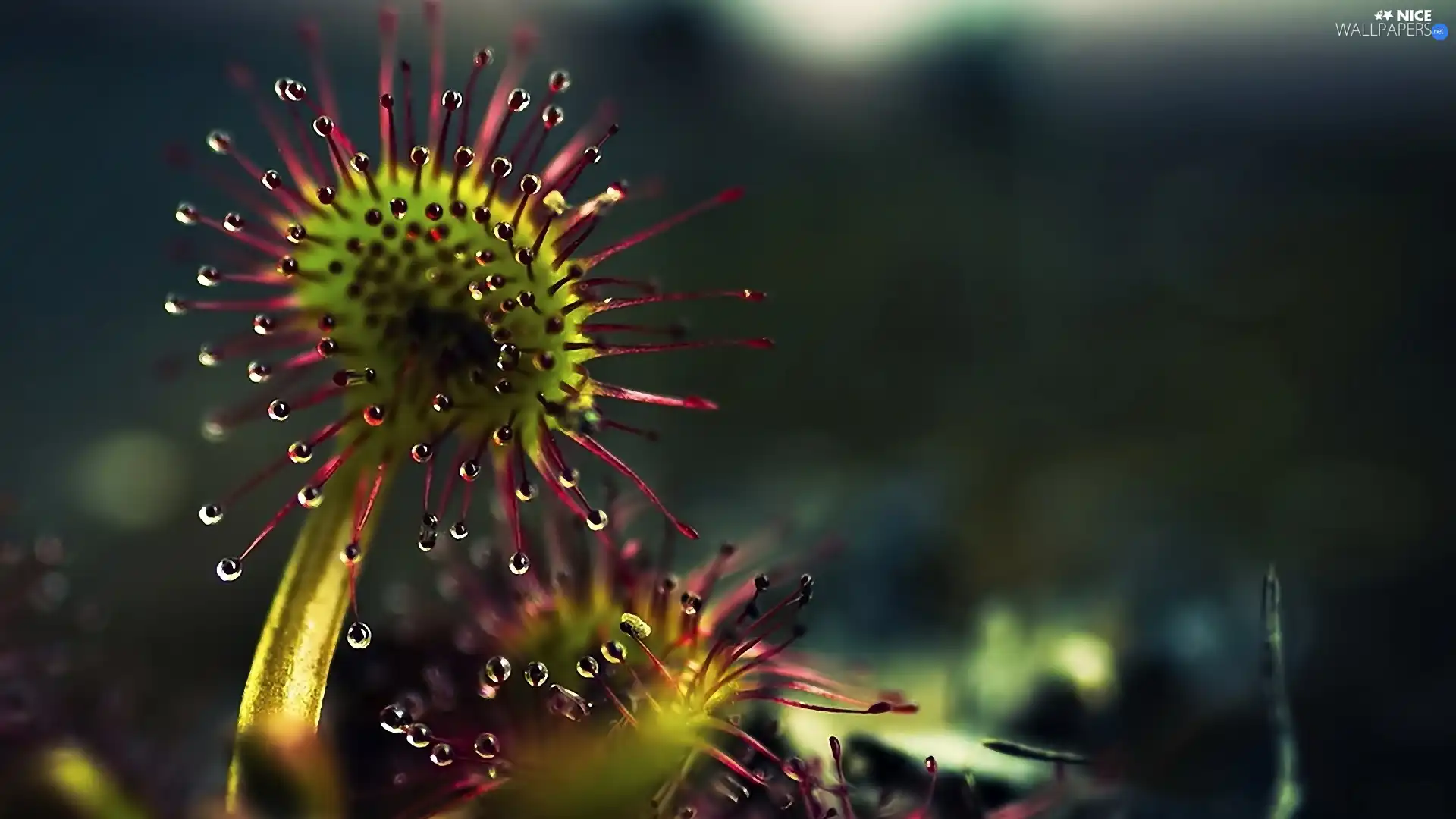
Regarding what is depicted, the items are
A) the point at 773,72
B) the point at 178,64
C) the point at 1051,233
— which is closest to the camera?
the point at 178,64

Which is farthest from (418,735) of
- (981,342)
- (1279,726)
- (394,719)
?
(981,342)

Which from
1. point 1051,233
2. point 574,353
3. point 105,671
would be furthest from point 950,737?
point 1051,233

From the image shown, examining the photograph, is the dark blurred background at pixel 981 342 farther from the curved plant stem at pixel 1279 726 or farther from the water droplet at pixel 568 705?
the water droplet at pixel 568 705

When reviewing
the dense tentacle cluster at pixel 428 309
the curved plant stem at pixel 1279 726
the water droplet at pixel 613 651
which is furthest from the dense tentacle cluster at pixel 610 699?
the curved plant stem at pixel 1279 726

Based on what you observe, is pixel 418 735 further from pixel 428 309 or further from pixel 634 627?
pixel 428 309

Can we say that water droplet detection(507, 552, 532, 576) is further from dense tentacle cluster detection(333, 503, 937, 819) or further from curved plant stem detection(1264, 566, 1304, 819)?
curved plant stem detection(1264, 566, 1304, 819)

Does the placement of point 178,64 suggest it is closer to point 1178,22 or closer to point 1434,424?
point 1178,22
